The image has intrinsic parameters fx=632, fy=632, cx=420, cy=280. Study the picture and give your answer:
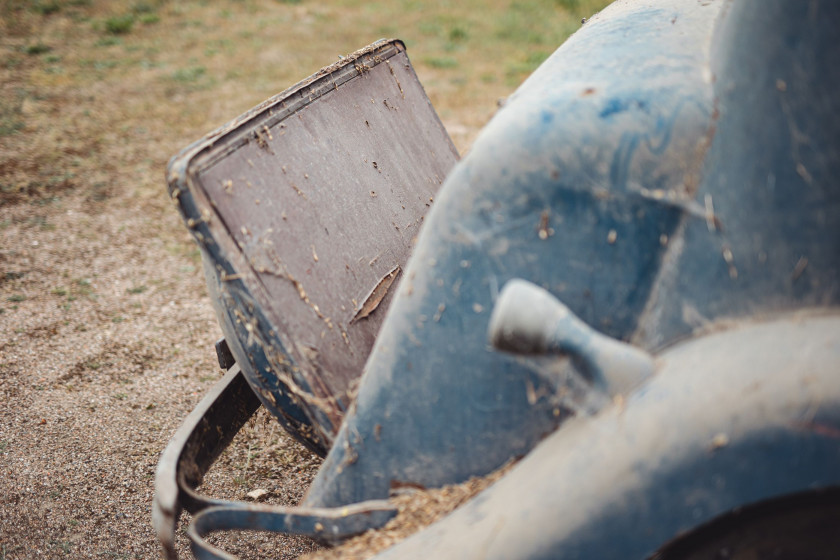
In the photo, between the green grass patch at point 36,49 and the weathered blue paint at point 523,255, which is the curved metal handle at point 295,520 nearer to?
the weathered blue paint at point 523,255

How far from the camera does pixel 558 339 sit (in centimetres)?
120

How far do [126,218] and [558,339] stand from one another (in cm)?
412

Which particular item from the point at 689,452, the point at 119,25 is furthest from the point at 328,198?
the point at 119,25

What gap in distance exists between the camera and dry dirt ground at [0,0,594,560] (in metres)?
2.56

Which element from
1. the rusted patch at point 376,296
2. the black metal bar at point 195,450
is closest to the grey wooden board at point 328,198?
the rusted patch at point 376,296

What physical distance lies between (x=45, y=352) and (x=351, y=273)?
86.8 inches

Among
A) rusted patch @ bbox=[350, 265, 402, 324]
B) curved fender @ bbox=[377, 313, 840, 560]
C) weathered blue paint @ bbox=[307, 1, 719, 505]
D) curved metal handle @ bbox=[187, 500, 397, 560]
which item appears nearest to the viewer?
curved fender @ bbox=[377, 313, 840, 560]

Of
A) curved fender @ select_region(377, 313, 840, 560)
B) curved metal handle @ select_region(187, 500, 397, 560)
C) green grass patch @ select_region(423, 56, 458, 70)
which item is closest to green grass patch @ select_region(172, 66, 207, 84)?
green grass patch @ select_region(423, 56, 458, 70)

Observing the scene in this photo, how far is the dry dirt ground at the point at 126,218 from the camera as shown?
2.56m

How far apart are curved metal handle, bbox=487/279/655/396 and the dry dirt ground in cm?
44

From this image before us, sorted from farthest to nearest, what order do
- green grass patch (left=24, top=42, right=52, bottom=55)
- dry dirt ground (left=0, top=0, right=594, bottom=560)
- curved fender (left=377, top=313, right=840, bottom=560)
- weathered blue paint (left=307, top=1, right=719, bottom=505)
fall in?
green grass patch (left=24, top=42, right=52, bottom=55), dry dirt ground (left=0, top=0, right=594, bottom=560), weathered blue paint (left=307, top=1, right=719, bottom=505), curved fender (left=377, top=313, right=840, bottom=560)

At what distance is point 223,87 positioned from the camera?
6.73m

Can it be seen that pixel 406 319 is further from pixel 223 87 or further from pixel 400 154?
pixel 223 87

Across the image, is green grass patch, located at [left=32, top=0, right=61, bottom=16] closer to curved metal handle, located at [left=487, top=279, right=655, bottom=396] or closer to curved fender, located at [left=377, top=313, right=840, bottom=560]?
curved metal handle, located at [left=487, top=279, right=655, bottom=396]
